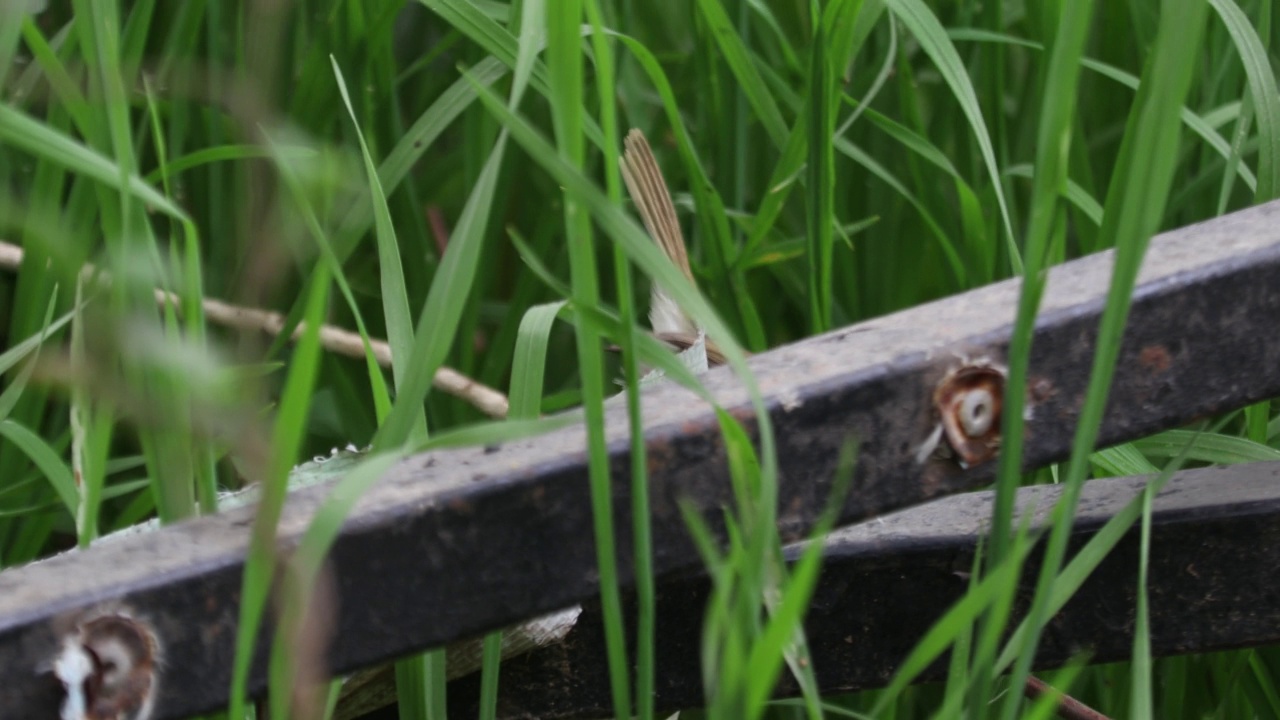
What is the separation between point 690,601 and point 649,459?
211 millimetres

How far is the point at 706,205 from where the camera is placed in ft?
2.74

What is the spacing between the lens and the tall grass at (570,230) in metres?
0.35

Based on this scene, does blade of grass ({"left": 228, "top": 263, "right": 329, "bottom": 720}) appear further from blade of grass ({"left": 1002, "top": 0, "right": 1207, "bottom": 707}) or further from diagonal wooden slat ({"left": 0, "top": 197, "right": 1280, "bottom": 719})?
blade of grass ({"left": 1002, "top": 0, "right": 1207, "bottom": 707})

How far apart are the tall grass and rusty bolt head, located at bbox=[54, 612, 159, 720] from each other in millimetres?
53

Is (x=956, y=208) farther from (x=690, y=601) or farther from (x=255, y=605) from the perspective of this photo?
(x=255, y=605)

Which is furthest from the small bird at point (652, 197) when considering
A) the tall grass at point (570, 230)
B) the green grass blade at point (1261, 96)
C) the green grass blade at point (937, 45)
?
the green grass blade at point (1261, 96)

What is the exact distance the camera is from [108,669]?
15.6 inches

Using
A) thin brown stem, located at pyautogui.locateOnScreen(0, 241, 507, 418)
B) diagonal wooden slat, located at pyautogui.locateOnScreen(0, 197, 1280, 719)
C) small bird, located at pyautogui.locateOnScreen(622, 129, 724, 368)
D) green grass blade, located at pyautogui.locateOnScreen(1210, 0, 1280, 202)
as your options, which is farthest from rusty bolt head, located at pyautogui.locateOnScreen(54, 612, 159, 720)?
green grass blade, located at pyautogui.locateOnScreen(1210, 0, 1280, 202)

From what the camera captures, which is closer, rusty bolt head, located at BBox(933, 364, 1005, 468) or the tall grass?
the tall grass

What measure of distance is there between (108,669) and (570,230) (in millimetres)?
182

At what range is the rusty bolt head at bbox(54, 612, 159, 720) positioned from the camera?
1.25 ft

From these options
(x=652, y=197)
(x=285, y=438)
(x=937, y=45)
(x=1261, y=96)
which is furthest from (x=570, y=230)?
(x=1261, y=96)

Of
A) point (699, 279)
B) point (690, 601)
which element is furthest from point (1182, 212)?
point (690, 601)

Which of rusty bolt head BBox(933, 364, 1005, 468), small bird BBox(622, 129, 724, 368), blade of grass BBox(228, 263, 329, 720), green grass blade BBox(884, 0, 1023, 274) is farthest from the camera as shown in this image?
green grass blade BBox(884, 0, 1023, 274)
